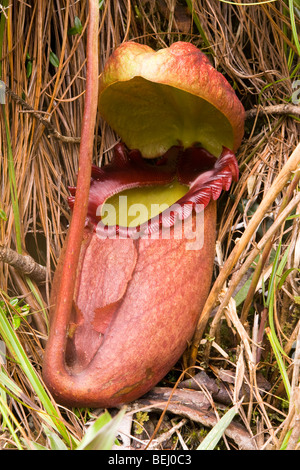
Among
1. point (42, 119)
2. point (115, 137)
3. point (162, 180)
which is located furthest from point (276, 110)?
point (42, 119)

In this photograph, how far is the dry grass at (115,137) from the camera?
135 cm

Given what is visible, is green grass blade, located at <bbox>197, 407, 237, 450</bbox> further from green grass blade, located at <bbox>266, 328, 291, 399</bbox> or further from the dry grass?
the dry grass

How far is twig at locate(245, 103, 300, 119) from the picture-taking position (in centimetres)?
147

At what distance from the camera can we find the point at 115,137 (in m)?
1.62

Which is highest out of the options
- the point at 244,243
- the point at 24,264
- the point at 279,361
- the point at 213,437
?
the point at 244,243

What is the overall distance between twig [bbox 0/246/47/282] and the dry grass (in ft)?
0.09

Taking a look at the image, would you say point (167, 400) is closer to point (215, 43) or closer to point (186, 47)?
point (186, 47)

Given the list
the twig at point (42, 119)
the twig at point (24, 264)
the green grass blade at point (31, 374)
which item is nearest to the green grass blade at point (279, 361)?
the green grass blade at point (31, 374)

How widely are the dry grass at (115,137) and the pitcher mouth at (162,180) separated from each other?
13cm

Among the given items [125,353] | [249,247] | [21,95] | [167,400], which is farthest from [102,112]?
[167,400]

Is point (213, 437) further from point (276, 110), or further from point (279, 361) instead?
point (276, 110)

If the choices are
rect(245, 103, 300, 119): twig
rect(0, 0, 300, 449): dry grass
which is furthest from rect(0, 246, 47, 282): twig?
rect(245, 103, 300, 119): twig

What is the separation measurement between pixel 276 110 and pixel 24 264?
0.89 metres

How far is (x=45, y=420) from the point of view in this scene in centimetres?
105
